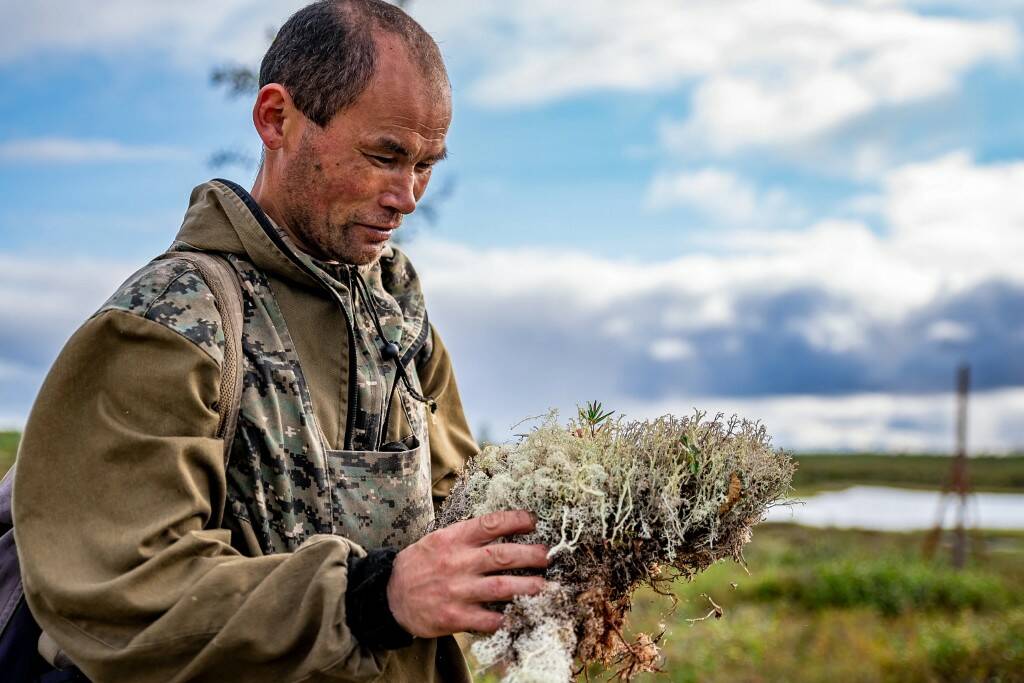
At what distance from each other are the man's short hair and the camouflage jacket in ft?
1.23

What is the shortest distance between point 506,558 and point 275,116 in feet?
5.13

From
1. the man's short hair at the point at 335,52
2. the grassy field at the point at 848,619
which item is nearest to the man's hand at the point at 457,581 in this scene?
the man's short hair at the point at 335,52

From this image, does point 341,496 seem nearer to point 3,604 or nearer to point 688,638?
point 3,604

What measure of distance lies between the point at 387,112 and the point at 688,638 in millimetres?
11890

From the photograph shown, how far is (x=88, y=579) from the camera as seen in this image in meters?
2.30

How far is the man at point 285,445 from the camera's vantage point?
7.48ft

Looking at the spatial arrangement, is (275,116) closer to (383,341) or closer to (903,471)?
(383,341)

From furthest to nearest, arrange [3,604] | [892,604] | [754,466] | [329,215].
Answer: [892,604]
[329,215]
[3,604]
[754,466]

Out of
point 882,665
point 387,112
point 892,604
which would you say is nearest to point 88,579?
point 387,112

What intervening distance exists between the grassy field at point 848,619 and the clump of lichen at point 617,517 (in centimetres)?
461

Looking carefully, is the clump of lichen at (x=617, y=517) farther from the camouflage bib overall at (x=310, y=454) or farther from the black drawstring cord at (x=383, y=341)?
the black drawstring cord at (x=383, y=341)

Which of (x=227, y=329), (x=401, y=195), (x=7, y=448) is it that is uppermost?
(x=401, y=195)

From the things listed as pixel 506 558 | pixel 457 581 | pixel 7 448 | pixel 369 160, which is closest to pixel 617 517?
pixel 506 558

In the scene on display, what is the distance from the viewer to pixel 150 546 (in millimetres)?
2309
